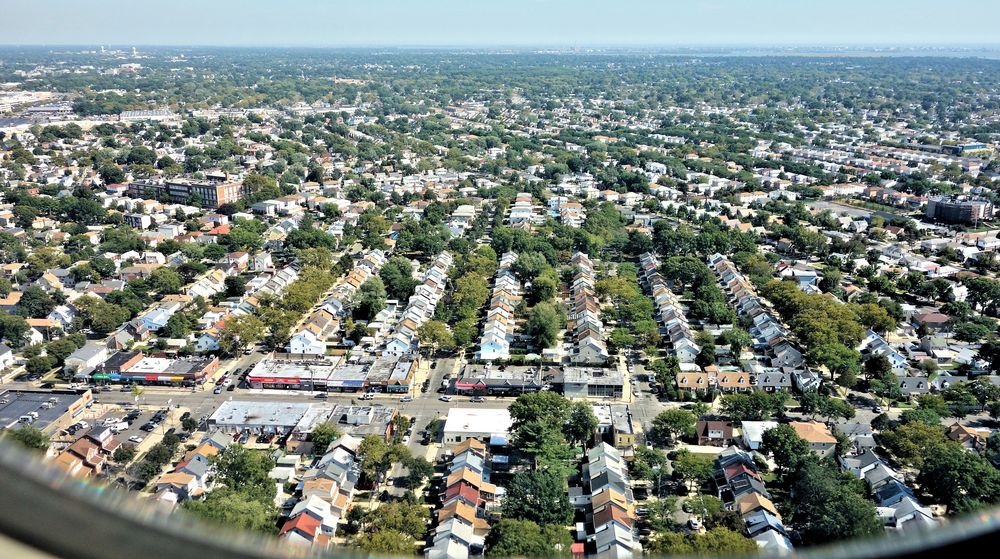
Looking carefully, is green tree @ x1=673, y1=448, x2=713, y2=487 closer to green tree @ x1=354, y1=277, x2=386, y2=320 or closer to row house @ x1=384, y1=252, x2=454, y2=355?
row house @ x1=384, y1=252, x2=454, y2=355

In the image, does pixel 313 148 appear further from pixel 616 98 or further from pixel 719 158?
pixel 616 98

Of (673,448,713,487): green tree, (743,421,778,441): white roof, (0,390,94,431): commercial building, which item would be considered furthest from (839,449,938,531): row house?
(0,390,94,431): commercial building

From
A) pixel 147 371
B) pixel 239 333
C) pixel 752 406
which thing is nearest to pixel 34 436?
pixel 147 371

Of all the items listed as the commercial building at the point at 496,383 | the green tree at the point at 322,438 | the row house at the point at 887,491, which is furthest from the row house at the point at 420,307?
the row house at the point at 887,491

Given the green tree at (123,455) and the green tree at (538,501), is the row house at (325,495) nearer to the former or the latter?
the green tree at (538,501)

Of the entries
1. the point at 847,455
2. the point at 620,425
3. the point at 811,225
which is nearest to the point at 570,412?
the point at 620,425

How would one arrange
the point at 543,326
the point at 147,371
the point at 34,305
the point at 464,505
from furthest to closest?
the point at 34,305 → the point at 543,326 → the point at 147,371 → the point at 464,505

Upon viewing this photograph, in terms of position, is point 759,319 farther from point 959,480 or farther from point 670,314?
point 959,480
